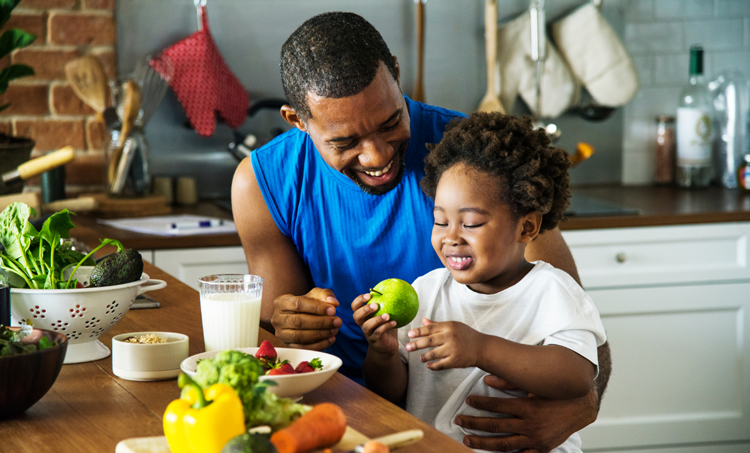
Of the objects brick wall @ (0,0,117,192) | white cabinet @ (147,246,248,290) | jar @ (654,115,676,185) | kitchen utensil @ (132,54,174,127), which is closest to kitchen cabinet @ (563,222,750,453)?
jar @ (654,115,676,185)

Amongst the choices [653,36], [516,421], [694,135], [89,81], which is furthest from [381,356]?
[653,36]

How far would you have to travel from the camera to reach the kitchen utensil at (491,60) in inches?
115

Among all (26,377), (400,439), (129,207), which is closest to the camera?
(400,439)

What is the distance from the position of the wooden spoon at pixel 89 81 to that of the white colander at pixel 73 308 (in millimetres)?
1649

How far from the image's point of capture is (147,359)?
1.02 meters

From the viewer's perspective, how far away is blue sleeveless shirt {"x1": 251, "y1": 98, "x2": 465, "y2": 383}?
1.56 meters

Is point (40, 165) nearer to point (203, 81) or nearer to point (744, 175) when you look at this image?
point (203, 81)

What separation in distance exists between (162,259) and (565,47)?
175cm

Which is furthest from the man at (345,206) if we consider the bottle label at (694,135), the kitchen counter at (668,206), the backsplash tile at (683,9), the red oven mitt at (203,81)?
the backsplash tile at (683,9)

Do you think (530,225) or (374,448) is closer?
(374,448)

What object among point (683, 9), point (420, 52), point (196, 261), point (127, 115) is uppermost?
point (683, 9)

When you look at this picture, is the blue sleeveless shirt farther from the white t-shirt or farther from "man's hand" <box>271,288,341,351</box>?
"man's hand" <box>271,288,341,351</box>

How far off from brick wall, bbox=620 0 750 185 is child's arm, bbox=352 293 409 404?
2178 millimetres

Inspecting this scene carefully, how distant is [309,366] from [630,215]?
1696 mm
